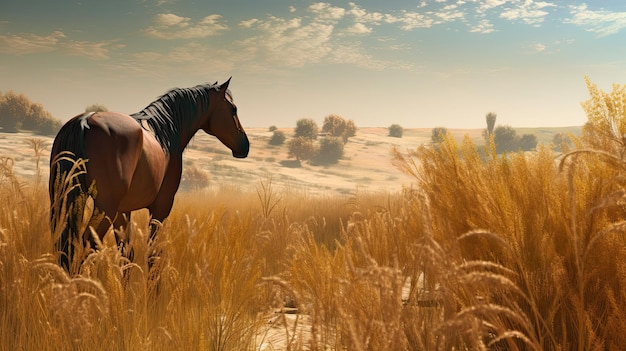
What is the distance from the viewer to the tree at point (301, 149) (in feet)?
126

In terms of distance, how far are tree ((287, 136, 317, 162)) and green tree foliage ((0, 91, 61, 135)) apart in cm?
1614

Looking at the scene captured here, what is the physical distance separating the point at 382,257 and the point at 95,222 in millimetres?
1894

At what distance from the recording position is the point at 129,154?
3377mm

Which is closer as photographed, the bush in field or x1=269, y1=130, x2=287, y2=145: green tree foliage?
the bush in field

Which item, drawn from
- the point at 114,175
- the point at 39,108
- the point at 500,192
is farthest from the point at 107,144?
the point at 39,108

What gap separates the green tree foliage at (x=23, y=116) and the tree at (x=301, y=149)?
636 inches

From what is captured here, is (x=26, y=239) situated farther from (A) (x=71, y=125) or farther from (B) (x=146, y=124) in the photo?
(B) (x=146, y=124)

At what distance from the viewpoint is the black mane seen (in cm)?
403

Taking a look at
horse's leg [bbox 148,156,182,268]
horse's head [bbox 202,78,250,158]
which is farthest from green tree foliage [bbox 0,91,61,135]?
horse's leg [bbox 148,156,182,268]

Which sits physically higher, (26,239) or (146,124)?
(146,124)

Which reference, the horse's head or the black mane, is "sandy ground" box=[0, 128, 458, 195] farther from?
the black mane

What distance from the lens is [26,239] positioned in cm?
284

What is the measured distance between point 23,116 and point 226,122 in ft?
116

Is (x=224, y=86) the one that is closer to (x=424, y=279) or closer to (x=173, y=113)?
(x=173, y=113)
